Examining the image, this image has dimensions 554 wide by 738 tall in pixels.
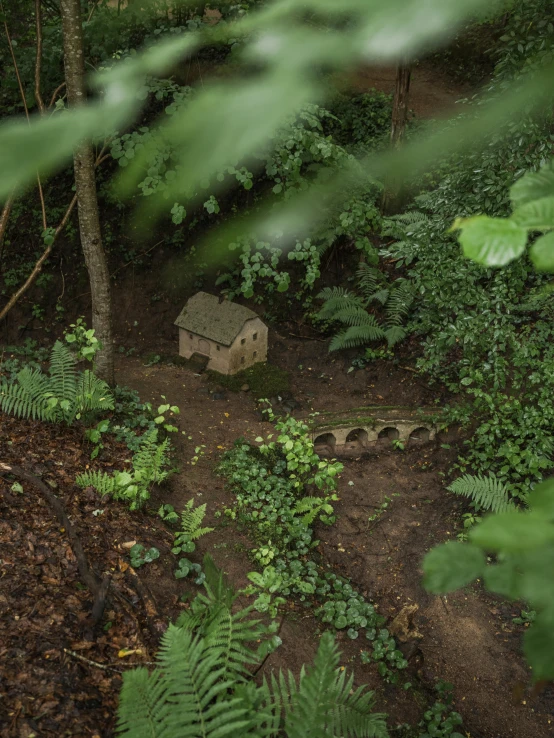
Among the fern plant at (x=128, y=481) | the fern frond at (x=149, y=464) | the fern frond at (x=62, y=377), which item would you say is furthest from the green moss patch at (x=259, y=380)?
the fern plant at (x=128, y=481)

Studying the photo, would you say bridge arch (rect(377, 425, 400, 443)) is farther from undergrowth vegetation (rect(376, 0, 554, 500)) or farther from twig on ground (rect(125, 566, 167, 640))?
twig on ground (rect(125, 566, 167, 640))

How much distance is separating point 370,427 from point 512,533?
7.06 m

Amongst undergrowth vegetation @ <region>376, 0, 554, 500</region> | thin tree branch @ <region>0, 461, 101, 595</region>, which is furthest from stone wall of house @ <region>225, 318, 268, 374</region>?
thin tree branch @ <region>0, 461, 101, 595</region>

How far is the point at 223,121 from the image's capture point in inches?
32.9

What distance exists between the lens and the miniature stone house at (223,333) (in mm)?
8734

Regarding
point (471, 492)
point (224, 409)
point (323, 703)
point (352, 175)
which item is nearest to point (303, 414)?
point (224, 409)

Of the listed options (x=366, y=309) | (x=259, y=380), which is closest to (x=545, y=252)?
(x=259, y=380)

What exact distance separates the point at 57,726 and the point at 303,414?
584 cm

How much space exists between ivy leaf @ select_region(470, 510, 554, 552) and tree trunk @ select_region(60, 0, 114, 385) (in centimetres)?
408

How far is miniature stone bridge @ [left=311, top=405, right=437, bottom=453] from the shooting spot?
755 cm

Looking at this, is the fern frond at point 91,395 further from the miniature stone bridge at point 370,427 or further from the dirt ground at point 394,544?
the miniature stone bridge at point 370,427

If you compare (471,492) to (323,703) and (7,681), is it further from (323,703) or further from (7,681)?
(7,681)

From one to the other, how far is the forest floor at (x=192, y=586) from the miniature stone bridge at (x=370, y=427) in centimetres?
Answer: 26

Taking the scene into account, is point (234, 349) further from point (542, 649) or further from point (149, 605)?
point (542, 649)
